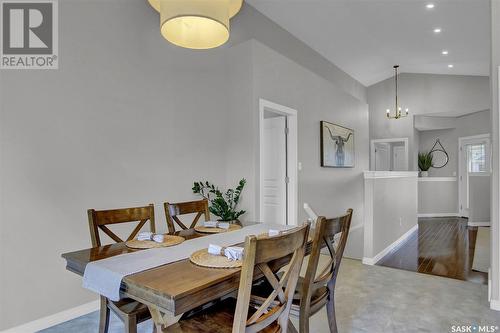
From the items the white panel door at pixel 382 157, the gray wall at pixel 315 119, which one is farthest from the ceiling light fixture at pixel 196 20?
the white panel door at pixel 382 157

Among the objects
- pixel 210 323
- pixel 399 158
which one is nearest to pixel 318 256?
pixel 210 323

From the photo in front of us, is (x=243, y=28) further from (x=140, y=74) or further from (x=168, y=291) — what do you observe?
(x=168, y=291)

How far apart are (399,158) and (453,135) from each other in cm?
154

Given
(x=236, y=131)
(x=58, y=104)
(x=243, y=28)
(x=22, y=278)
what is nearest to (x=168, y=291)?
Answer: (x=22, y=278)

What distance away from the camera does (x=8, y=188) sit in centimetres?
220

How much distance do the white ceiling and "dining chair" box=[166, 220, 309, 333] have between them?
386 cm

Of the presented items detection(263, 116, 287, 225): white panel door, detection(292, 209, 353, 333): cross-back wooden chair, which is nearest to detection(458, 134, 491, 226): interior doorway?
detection(263, 116, 287, 225): white panel door

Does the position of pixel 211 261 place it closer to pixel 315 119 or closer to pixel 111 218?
pixel 111 218

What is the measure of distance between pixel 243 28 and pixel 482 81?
634 cm

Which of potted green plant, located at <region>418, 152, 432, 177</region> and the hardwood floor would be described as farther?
potted green plant, located at <region>418, 152, 432, 177</region>

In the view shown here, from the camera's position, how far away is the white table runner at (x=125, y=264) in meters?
1.28

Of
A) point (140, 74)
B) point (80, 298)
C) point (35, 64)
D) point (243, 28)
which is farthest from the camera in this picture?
point (243, 28)

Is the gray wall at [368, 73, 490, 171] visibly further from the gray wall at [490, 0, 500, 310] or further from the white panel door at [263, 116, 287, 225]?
the gray wall at [490, 0, 500, 310]

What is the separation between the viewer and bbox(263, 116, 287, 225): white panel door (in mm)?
4398
